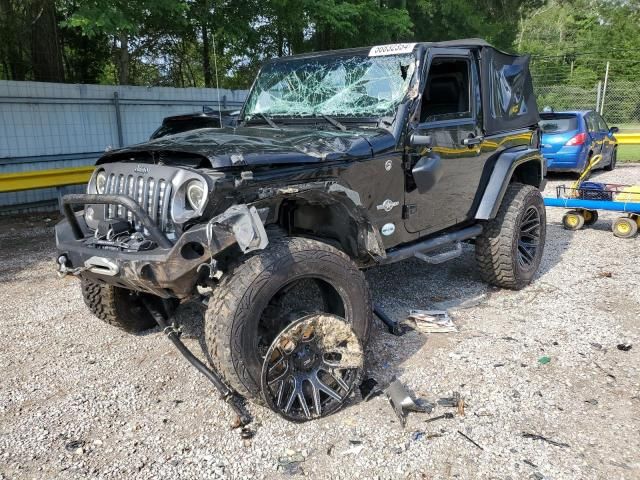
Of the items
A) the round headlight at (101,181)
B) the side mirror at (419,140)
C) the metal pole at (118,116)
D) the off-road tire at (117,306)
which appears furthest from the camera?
the metal pole at (118,116)

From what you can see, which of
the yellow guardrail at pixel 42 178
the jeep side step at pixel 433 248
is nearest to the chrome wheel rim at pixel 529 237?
the jeep side step at pixel 433 248

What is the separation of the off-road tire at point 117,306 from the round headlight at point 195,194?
1.24 meters

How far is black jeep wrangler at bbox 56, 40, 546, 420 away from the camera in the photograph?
2.97 m

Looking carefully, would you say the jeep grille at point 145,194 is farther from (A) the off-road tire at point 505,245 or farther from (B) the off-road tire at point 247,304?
(A) the off-road tire at point 505,245

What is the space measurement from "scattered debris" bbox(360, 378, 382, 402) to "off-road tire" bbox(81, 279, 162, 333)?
62.4 inches

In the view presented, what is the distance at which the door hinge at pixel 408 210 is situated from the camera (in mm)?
4121

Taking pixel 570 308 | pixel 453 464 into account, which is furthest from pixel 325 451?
pixel 570 308

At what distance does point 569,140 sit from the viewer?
11555 millimetres

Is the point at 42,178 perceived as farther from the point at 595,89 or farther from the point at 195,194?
the point at 595,89

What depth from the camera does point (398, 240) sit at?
4.16 meters

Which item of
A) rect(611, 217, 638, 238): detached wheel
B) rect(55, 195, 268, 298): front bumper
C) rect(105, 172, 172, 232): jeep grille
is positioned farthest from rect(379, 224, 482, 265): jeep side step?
rect(611, 217, 638, 238): detached wheel

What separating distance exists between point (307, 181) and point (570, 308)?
9.28 feet

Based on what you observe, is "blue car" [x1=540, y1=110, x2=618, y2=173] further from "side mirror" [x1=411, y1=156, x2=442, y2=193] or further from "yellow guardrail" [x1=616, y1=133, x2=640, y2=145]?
"side mirror" [x1=411, y1=156, x2=442, y2=193]

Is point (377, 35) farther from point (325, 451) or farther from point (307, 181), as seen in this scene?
point (325, 451)
